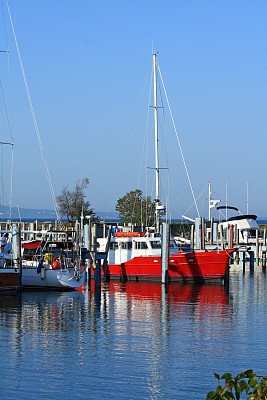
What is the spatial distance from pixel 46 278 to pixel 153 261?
10.9 m

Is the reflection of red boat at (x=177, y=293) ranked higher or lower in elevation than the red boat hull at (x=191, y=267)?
lower

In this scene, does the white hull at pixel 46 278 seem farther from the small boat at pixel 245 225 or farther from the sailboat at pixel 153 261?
the small boat at pixel 245 225

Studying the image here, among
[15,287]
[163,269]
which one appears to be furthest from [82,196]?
[15,287]

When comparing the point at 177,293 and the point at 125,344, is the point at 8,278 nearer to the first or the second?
the point at 177,293

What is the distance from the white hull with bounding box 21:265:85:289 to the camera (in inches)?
1529

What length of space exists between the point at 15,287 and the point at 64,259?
14.7ft

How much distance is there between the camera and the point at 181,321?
28.4 m

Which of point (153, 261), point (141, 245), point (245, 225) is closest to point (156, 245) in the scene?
point (141, 245)

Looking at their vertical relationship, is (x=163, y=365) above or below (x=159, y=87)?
below

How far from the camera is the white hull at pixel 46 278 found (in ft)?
127

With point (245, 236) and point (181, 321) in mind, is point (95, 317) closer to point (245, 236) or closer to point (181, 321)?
point (181, 321)

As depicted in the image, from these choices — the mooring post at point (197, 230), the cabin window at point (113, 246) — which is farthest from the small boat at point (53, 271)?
the mooring post at point (197, 230)

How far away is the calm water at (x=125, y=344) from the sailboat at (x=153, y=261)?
25.4ft

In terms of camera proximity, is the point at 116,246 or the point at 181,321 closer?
the point at 181,321
